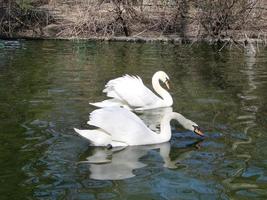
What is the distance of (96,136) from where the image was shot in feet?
27.6

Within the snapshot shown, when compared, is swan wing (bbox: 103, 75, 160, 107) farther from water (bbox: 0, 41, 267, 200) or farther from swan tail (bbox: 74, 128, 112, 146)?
swan tail (bbox: 74, 128, 112, 146)

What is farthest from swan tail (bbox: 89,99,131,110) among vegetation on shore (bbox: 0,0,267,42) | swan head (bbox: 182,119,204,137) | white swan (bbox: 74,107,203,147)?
vegetation on shore (bbox: 0,0,267,42)

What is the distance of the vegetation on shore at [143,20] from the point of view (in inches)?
918

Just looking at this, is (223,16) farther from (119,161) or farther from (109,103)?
(119,161)

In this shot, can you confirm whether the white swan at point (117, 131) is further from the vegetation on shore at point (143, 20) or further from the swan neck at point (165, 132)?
the vegetation on shore at point (143, 20)

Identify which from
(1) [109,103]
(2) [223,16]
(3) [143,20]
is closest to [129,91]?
(1) [109,103]

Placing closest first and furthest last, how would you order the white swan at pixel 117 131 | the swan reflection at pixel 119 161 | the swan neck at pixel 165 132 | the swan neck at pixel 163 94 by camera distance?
the swan reflection at pixel 119 161, the white swan at pixel 117 131, the swan neck at pixel 165 132, the swan neck at pixel 163 94

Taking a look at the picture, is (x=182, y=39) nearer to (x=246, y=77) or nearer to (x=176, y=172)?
(x=246, y=77)

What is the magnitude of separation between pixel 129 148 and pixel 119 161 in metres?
0.63

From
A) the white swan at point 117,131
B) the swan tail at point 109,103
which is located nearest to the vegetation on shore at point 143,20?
the swan tail at point 109,103

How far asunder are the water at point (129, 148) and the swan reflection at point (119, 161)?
0.01 m

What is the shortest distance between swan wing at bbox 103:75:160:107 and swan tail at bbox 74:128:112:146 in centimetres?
291

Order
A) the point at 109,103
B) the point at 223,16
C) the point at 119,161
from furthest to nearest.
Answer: the point at 223,16
the point at 109,103
the point at 119,161

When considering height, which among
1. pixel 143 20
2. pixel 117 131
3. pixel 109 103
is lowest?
pixel 109 103
